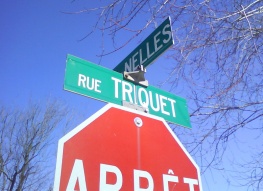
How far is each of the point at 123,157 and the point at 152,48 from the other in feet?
3.70

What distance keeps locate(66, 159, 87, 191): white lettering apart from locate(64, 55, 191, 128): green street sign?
63cm

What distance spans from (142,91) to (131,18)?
1.25 metres

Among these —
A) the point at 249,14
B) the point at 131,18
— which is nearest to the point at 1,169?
the point at 131,18

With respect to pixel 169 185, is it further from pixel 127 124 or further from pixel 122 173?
pixel 127 124

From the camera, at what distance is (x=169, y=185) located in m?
1.48

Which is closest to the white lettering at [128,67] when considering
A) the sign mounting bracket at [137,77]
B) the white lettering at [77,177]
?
the sign mounting bracket at [137,77]

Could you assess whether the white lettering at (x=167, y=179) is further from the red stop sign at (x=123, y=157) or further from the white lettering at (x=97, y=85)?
the white lettering at (x=97, y=85)

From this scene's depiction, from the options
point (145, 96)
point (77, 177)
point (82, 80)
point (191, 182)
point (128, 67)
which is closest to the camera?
point (77, 177)

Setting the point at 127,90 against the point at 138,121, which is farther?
the point at 127,90

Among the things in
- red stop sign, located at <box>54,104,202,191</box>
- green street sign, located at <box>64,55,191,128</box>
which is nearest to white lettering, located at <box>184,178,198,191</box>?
red stop sign, located at <box>54,104,202,191</box>

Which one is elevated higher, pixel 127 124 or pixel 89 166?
pixel 127 124

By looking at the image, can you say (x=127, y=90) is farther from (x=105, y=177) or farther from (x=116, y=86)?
(x=105, y=177)

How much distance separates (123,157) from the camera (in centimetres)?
142

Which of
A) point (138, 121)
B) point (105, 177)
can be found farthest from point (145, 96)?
point (105, 177)
